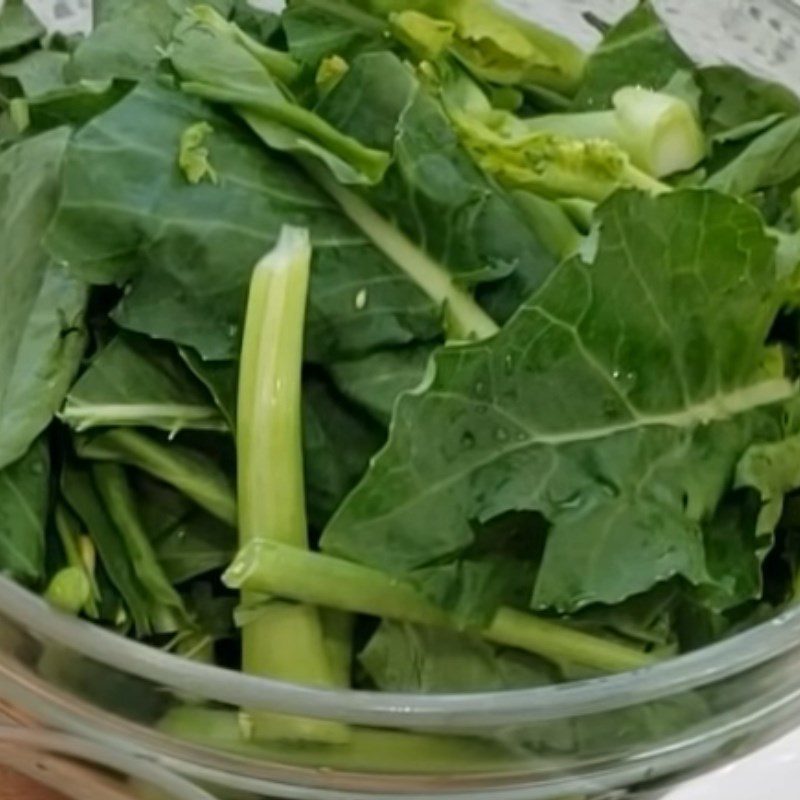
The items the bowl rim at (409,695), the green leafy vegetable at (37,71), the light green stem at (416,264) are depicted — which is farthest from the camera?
Result: the green leafy vegetable at (37,71)

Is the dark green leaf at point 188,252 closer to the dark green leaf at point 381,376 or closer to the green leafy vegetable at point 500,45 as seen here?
the dark green leaf at point 381,376

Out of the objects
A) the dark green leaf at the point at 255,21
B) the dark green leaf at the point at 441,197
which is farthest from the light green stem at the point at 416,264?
the dark green leaf at the point at 255,21

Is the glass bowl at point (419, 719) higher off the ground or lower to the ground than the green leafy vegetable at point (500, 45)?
lower

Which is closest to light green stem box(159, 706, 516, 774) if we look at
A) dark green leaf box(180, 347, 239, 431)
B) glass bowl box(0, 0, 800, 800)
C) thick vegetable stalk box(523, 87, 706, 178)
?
glass bowl box(0, 0, 800, 800)

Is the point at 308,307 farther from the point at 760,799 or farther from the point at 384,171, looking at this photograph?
the point at 760,799

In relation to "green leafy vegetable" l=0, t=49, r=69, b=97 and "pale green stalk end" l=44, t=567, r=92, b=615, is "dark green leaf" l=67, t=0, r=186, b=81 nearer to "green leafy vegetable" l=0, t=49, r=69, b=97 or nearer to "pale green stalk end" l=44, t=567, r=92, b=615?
"green leafy vegetable" l=0, t=49, r=69, b=97

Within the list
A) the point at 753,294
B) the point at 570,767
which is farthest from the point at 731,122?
the point at 570,767

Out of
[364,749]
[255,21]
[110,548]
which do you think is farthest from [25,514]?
[255,21]
